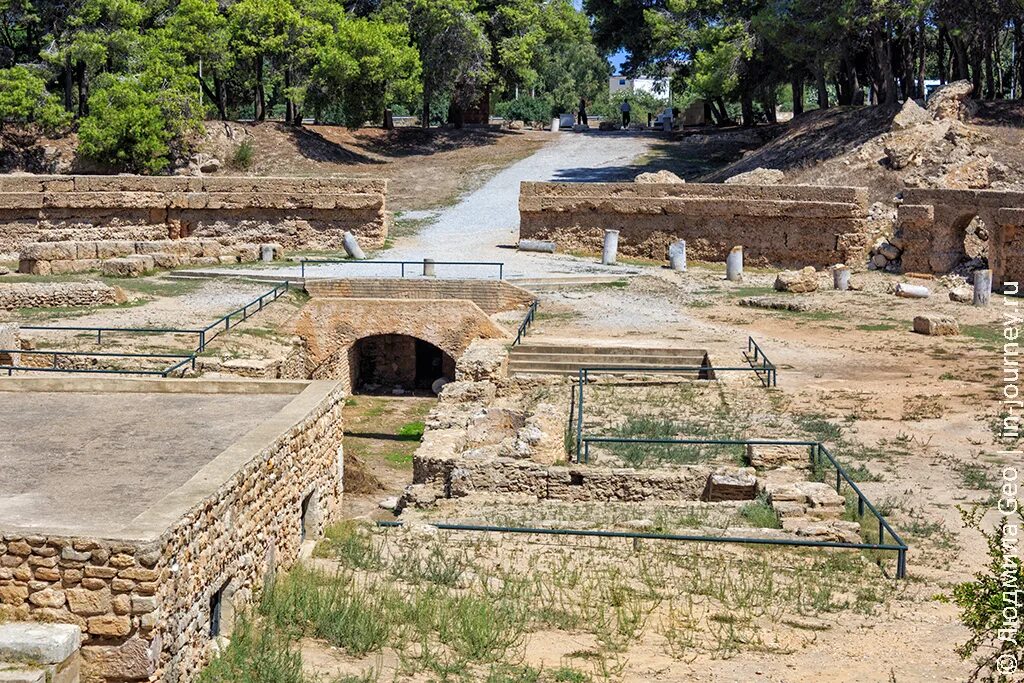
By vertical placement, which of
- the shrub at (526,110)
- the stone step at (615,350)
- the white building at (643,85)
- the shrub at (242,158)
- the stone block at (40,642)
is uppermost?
the white building at (643,85)

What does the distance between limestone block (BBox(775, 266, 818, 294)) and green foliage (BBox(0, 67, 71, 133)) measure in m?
24.7

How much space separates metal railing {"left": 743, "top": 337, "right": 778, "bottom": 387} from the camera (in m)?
22.0

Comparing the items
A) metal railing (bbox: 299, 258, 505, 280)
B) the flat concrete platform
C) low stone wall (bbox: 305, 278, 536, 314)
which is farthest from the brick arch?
the flat concrete platform

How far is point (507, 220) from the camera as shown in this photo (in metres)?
39.6

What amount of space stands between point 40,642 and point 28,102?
37.4 metres

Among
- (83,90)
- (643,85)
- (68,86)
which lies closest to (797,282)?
(68,86)

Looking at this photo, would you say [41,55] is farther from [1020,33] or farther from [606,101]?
[606,101]

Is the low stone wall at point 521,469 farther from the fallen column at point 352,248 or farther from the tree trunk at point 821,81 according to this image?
the tree trunk at point 821,81

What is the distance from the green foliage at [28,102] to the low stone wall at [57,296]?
17504mm

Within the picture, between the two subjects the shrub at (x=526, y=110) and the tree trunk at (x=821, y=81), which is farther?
the shrub at (x=526, y=110)

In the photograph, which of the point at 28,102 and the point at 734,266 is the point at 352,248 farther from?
the point at 28,102

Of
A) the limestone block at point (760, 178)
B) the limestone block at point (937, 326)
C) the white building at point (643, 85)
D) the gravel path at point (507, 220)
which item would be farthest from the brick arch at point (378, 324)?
the white building at point (643, 85)

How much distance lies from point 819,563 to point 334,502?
4.95 metres

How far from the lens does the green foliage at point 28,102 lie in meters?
42.2
